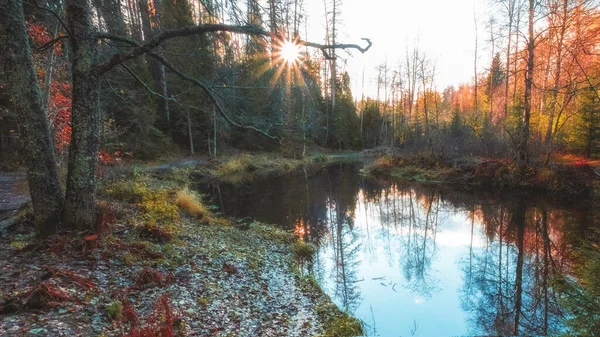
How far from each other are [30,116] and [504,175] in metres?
19.1

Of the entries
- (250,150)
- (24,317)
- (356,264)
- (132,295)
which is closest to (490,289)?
(356,264)

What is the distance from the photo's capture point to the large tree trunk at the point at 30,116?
460cm

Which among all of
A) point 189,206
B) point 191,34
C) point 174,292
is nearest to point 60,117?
point 189,206

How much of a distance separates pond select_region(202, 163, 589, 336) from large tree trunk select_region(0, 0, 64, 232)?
5606 mm

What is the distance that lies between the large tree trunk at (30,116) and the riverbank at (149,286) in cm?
61

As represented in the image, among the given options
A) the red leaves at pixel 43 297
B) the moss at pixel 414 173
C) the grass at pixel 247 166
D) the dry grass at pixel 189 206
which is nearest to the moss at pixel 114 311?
the red leaves at pixel 43 297

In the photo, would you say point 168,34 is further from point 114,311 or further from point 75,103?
point 114,311

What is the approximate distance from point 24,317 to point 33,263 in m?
1.62

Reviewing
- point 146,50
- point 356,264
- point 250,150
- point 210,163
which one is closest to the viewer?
point 146,50

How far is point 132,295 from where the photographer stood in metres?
4.41

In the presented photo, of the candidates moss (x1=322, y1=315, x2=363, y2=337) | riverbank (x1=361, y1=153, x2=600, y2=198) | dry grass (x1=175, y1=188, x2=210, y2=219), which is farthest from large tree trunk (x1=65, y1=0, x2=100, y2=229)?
riverbank (x1=361, y1=153, x2=600, y2=198)

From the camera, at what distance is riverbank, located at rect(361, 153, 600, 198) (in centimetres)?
1370

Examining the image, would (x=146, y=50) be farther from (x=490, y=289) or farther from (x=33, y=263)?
(x=490, y=289)

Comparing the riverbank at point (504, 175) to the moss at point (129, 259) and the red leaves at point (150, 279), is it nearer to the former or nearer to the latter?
the red leaves at point (150, 279)
